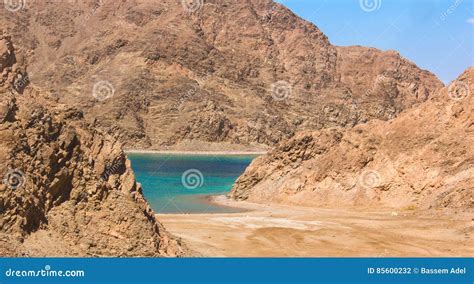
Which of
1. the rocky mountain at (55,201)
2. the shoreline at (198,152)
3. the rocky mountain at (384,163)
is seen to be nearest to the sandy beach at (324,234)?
the rocky mountain at (384,163)

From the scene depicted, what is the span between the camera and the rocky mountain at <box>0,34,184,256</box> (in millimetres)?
19734

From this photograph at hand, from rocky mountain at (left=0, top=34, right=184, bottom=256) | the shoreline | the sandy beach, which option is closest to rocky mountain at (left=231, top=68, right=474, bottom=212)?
the sandy beach

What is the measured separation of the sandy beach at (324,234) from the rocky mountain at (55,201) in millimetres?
5577

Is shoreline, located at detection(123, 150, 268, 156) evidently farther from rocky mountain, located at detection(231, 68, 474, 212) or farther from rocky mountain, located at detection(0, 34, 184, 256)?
rocky mountain, located at detection(0, 34, 184, 256)

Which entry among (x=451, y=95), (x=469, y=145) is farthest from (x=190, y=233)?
(x=451, y=95)

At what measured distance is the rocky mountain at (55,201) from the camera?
1973 cm

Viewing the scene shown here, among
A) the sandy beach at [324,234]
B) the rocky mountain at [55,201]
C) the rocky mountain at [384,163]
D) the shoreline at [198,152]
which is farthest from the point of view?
the shoreline at [198,152]

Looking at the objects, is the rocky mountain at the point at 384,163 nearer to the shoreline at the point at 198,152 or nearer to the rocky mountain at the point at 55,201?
the rocky mountain at the point at 55,201

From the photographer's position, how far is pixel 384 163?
54656 millimetres

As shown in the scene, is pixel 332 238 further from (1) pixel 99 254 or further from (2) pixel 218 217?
(1) pixel 99 254

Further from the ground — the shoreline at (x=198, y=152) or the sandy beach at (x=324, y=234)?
the shoreline at (x=198, y=152)

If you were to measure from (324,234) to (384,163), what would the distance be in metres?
21.3

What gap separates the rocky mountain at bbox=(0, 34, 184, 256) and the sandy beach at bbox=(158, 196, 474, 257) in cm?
558

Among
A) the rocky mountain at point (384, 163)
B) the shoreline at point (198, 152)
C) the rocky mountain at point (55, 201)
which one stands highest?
the shoreline at point (198, 152)
